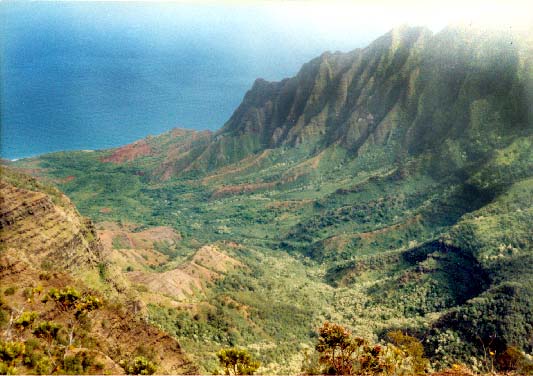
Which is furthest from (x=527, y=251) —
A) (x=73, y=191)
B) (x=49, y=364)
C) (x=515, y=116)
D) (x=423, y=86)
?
(x=73, y=191)

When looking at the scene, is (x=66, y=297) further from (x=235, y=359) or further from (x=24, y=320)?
(x=235, y=359)

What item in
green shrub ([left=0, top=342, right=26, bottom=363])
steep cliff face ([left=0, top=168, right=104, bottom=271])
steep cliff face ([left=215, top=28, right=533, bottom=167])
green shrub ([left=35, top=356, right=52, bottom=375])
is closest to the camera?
green shrub ([left=0, top=342, right=26, bottom=363])

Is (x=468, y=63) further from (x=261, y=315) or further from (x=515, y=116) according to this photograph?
(x=261, y=315)

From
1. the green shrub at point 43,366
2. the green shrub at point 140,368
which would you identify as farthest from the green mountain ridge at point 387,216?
the green shrub at point 43,366

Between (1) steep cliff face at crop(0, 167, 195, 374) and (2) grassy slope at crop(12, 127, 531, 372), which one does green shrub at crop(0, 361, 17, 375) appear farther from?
(2) grassy slope at crop(12, 127, 531, 372)

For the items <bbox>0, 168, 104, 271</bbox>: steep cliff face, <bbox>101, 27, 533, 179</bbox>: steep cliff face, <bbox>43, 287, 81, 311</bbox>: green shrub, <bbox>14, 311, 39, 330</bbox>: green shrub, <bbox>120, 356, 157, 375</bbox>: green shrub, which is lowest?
<bbox>120, 356, 157, 375</bbox>: green shrub

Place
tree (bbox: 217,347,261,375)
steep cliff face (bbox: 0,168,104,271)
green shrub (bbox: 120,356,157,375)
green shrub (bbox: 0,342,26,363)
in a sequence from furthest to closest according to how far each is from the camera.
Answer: steep cliff face (bbox: 0,168,104,271) → tree (bbox: 217,347,261,375) → green shrub (bbox: 120,356,157,375) → green shrub (bbox: 0,342,26,363)

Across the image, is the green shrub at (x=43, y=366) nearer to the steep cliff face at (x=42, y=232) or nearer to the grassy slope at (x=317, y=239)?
the steep cliff face at (x=42, y=232)

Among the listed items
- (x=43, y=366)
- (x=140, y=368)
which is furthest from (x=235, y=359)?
(x=43, y=366)

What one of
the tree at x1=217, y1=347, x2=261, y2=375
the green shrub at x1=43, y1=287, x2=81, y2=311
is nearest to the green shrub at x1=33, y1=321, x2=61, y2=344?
the green shrub at x1=43, y1=287, x2=81, y2=311
